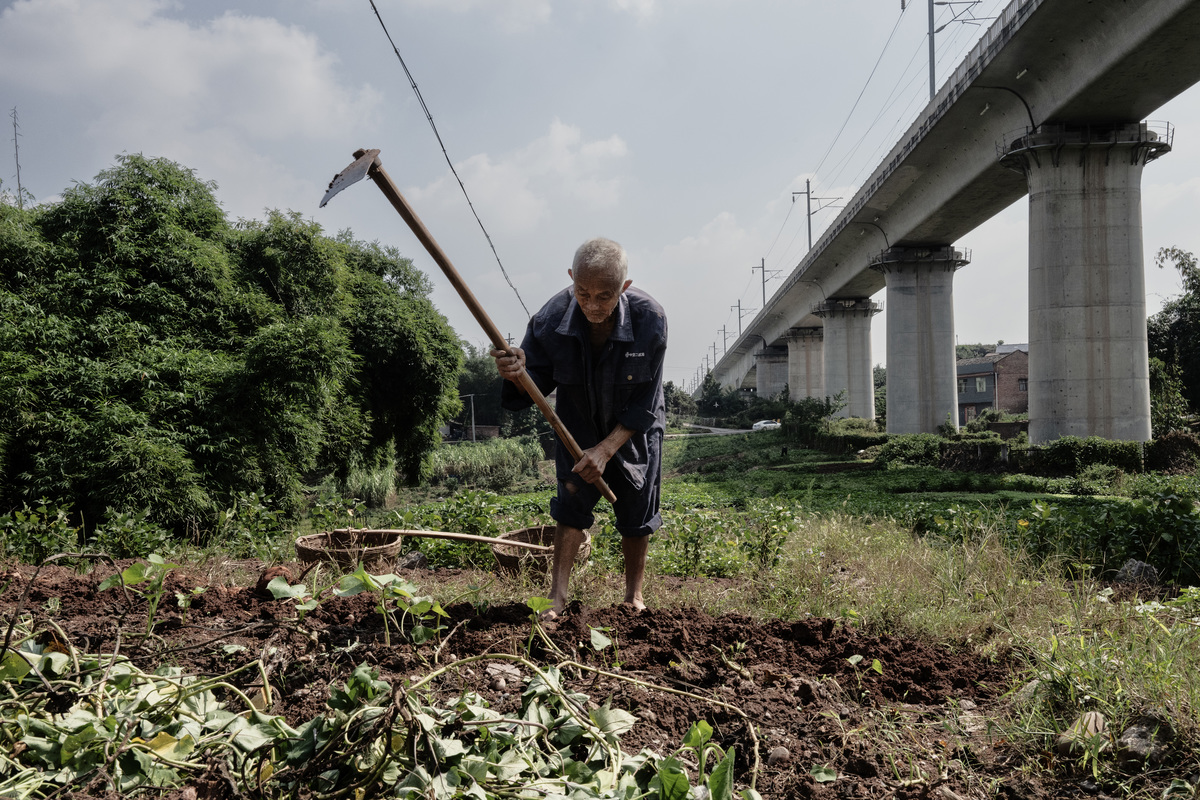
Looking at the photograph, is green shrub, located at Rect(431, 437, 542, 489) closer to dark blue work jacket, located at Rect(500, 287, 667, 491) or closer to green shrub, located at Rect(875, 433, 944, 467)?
green shrub, located at Rect(875, 433, 944, 467)

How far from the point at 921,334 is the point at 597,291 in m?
24.0

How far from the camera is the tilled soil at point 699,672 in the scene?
186 cm

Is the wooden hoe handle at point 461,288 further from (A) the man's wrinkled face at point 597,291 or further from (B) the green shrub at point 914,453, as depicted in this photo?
(B) the green shrub at point 914,453

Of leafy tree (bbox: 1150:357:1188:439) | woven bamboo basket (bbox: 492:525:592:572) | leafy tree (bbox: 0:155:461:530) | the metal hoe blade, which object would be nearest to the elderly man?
woven bamboo basket (bbox: 492:525:592:572)

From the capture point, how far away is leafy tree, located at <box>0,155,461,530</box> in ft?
25.5

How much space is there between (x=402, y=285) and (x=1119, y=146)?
1658 cm

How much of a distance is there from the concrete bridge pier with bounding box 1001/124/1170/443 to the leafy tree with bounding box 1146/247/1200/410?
14.8 metres

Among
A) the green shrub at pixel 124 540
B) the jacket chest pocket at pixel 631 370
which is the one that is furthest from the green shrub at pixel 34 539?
the jacket chest pocket at pixel 631 370

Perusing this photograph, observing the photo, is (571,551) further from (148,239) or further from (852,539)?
(148,239)

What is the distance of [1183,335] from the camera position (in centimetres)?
2814

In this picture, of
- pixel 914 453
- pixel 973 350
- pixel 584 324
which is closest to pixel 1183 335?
pixel 914 453

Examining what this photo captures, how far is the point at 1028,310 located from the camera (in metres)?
15.7

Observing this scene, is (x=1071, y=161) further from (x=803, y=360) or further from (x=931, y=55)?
(x=803, y=360)

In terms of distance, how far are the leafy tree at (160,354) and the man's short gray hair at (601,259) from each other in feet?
20.1
